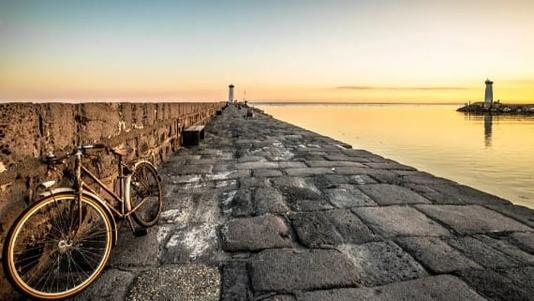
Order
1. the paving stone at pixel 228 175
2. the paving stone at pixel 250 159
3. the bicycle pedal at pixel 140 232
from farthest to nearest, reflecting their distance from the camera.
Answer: the paving stone at pixel 250 159 < the paving stone at pixel 228 175 < the bicycle pedal at pixel 140 232

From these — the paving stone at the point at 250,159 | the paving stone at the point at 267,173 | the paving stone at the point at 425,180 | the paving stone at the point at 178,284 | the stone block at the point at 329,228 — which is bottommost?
the paving stone at the point at 178,284

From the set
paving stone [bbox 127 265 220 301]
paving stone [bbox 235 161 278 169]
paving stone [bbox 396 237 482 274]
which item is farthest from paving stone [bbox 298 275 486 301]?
paving stone [bbox 235 161 278 169]

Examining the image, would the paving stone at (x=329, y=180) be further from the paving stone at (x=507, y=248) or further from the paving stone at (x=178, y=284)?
the paving stone at (x=178, y=284)

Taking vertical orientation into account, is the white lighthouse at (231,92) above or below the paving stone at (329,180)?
above

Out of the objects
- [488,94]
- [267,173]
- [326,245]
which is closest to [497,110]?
[488,94]

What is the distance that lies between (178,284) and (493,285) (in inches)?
75.2

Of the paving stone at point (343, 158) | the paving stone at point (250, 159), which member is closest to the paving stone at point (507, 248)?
the paving stone at point (343, 158)

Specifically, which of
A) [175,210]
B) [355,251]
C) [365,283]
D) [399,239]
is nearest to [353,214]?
[399,239]

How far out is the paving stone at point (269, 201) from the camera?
10.7 feet

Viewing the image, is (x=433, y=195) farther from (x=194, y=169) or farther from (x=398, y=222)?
(x=194, y=169)

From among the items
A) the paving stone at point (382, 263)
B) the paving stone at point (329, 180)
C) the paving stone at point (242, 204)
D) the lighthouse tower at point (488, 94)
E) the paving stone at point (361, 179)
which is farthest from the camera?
the lighthouse tower at point (488, 94)

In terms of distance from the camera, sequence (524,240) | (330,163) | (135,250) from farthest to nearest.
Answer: (330,163)
(524,240)
(135,250)

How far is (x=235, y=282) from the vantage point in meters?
1.96

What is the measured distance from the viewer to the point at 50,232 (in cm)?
215
